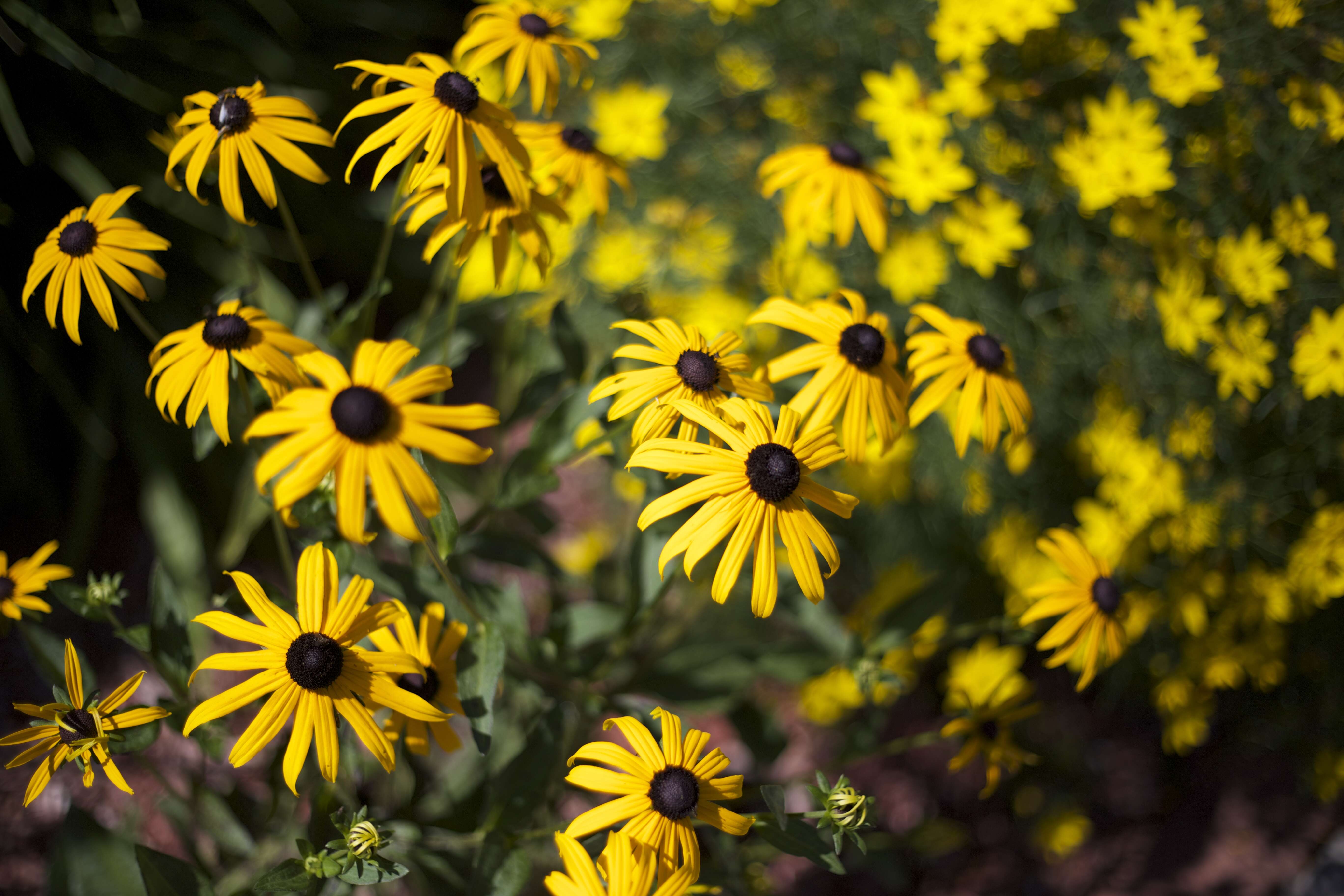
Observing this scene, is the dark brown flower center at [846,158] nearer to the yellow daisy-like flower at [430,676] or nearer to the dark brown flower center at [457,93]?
the dark brown flower center at [457,93]

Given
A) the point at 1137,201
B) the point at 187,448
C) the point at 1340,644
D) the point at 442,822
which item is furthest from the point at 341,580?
the point at 1340,644

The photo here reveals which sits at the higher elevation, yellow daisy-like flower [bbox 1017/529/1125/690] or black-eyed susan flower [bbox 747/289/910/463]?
black-eyed susan flower [bbox 747/289/910/463]

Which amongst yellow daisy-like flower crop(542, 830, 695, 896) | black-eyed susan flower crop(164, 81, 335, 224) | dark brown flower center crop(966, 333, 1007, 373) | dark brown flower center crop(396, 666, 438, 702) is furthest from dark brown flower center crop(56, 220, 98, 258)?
dark brown flower center crop(966, 333, 1007, 373)

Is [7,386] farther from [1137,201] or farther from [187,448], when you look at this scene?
[1137,201]

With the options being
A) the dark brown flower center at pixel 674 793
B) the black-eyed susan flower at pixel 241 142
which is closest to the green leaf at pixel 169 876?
the dark brown flower center at pixel 674 793

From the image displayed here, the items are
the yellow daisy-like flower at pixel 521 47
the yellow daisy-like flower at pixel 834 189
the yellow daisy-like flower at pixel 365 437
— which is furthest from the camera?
the yellow daisy-like flower at pixel 834 189

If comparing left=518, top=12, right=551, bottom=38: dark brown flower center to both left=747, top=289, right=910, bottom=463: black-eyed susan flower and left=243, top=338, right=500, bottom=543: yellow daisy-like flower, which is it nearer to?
left=747, top=289, right=910, bottom=463: black-eyed susan flower
